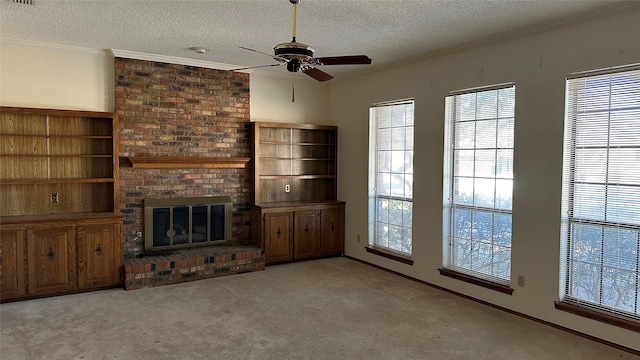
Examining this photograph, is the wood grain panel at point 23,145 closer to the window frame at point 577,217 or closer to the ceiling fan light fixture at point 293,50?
the ceiling fan light fixture at point 293,50

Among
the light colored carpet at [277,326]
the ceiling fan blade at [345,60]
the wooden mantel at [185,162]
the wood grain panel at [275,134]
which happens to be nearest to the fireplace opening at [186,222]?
the wooden mantel at [185,162]

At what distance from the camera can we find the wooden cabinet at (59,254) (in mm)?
4664

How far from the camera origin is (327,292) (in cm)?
514

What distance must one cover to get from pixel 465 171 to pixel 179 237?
3.90m

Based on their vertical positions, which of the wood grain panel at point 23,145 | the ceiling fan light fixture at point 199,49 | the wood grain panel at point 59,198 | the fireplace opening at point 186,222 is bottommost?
the fireplace opening at point 186,222

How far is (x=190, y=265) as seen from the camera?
550 centimetres

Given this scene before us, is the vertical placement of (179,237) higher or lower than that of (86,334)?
higher

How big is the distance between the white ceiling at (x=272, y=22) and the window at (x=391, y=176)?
1003mm

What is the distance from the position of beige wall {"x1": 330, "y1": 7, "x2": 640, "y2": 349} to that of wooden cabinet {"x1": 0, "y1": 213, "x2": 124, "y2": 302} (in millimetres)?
3690

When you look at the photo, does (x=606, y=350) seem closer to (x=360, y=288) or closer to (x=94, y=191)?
(x=360, y=288)

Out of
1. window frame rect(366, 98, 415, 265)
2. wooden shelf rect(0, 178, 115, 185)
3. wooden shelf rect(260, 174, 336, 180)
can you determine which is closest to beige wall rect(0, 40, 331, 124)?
wooden shelf rect(0, 178, 115, 185)

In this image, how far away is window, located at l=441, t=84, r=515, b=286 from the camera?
15.1ft

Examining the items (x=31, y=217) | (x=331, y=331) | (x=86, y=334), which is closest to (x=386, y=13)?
(x=331, y=331)

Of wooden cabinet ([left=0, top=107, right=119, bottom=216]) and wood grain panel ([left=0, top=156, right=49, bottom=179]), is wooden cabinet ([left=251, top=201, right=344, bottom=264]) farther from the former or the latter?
wood grain panel ([left=0, top=156, right=49, bottom=179])
